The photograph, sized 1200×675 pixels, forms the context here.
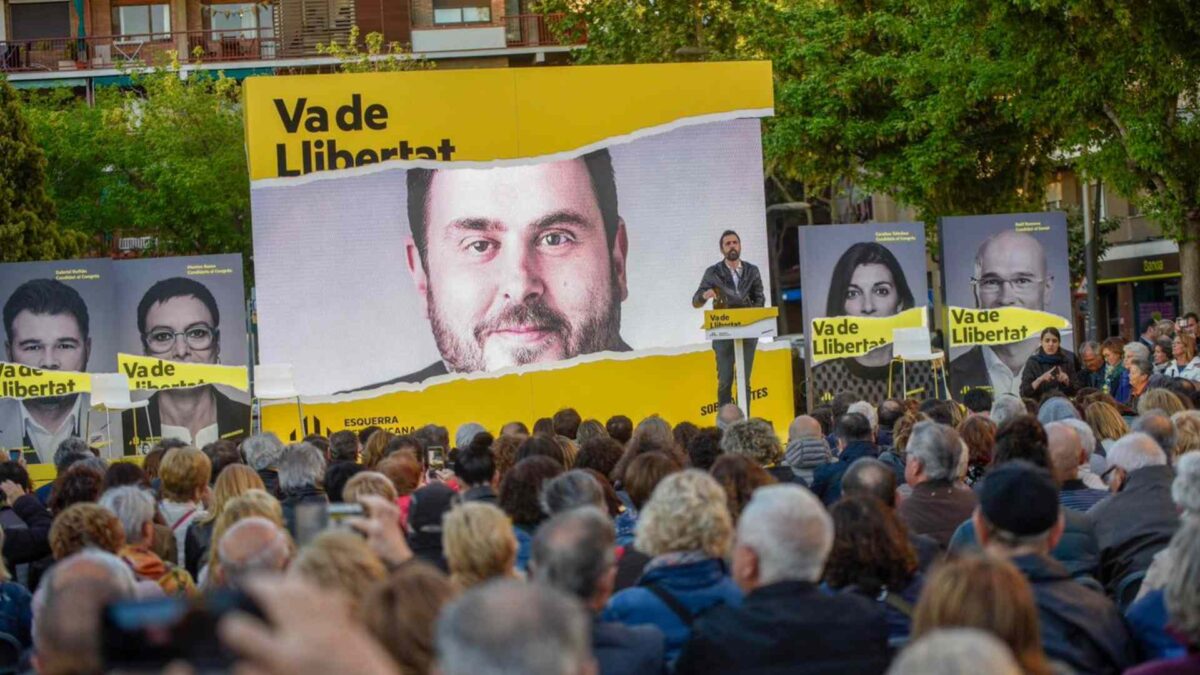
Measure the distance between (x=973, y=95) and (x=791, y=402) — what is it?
7616 mm

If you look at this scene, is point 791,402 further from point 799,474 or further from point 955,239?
point 799,474

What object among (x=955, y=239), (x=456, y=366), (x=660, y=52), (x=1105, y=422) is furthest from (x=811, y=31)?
(x=1105, y=422)

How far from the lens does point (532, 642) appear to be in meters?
2.73

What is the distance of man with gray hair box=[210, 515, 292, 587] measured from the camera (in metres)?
5.25

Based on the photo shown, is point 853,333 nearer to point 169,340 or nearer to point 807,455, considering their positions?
point 169,340

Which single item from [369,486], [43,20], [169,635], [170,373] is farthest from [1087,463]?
[43,20]

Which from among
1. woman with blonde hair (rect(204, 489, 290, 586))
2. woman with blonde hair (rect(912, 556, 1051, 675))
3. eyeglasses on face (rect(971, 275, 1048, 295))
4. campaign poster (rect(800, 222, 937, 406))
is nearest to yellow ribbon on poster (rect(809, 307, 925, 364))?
campaign poster (rect(800, 222, 937, 406))

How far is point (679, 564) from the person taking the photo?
5.32m

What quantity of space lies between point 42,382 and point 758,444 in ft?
38.0

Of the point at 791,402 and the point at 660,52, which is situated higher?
the point at 660,52

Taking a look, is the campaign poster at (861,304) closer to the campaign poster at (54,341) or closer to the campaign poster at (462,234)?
the campaign poster at (462,234)

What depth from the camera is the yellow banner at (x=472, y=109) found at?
61.8ft

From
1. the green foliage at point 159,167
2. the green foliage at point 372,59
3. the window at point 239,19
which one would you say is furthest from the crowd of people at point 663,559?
the window at point 239,19

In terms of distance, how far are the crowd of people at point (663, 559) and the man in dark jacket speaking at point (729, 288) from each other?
927 centimetres
